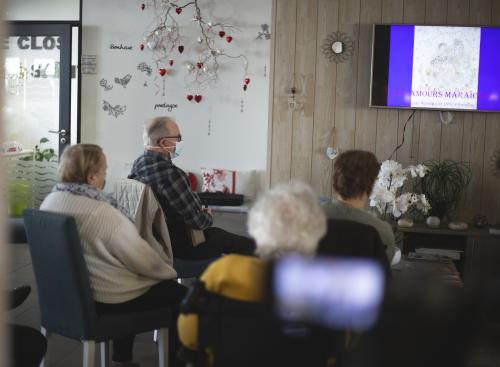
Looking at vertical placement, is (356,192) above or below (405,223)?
above

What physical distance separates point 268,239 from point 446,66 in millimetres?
3293

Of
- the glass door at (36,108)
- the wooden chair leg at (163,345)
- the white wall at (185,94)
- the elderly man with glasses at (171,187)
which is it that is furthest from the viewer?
the glass door at (36,108)

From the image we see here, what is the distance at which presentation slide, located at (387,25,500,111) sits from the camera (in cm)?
475

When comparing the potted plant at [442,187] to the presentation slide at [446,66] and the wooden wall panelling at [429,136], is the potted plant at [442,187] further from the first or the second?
the presentation slide at [446,66]

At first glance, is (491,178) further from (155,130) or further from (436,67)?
(155,130)

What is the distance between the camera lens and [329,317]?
1.61m

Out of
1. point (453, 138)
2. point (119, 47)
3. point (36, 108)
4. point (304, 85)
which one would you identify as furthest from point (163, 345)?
point (36, 108)

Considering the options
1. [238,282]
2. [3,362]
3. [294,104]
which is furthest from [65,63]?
[3,362]

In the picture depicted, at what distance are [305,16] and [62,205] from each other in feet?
9.53

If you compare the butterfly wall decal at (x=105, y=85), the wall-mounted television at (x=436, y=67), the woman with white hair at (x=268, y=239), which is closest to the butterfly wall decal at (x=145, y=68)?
the butterfly wall decal at (x=105, y=85)

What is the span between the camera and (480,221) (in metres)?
4.78

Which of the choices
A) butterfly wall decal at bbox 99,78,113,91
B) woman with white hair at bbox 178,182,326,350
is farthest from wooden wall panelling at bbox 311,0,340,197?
Answer: woman with white hair at bbox 178,182,326,350

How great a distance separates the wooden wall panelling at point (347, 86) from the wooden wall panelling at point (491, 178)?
0.95m

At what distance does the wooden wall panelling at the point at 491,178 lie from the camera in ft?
15.9
